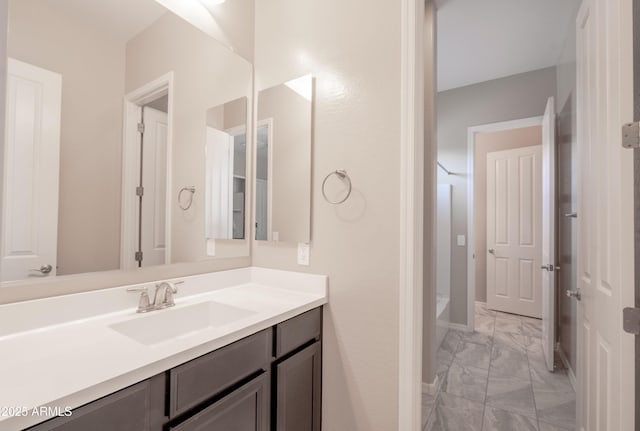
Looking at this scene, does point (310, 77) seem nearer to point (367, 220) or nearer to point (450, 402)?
point (367, 220)

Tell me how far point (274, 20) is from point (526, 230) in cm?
385

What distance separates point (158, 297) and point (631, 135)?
1.87 m

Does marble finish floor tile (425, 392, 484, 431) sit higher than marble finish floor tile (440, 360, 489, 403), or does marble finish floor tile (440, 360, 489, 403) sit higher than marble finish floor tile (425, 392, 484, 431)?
marble finish floor tile (440, 360, 489, 403)

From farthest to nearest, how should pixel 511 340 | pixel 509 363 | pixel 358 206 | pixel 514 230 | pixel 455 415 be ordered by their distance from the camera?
pixel 514 230
pixel 511 340
pixel 509 363
pixel 455 415
pixel 358 206

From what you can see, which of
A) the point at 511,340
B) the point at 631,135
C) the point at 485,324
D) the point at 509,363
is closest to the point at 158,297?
the point at 631,135

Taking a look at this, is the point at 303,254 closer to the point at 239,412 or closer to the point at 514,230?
the point at 239,412

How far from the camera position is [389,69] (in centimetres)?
135

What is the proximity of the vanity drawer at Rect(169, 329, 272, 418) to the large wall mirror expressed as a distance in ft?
2.05

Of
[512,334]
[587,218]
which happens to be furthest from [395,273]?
[512,334]

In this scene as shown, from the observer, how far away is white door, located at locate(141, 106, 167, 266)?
133 centimetres

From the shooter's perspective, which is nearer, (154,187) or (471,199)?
(154,187)

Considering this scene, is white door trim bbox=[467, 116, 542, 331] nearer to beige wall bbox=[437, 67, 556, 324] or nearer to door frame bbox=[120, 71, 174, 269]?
beige wall bbox=[437, 67, 556, 324]

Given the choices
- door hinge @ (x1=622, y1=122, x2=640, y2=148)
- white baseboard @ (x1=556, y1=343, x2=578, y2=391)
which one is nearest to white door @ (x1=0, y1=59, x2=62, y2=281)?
door hinge @ (x1=622, y1=122, x2=640, y2=148)

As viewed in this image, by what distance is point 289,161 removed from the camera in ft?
5.35
